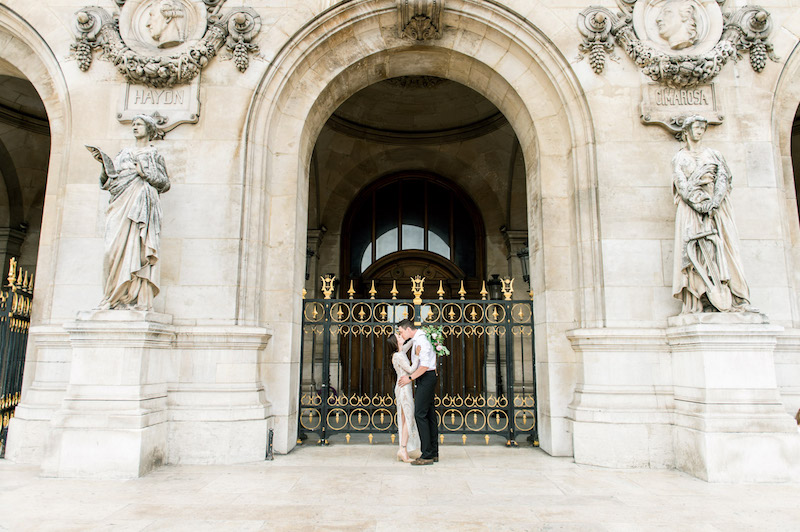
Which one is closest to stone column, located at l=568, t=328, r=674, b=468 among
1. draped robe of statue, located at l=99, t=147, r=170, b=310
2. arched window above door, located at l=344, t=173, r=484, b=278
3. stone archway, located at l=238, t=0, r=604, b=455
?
stone archway, located at l=238, t=0, r=604, b=455

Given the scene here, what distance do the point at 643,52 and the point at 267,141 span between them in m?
5.37

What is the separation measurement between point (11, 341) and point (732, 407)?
930cm

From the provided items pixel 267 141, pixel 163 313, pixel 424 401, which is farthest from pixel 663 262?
pixel 163 313

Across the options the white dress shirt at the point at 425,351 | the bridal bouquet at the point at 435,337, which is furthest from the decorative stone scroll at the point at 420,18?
the white dress shirt at the point at 425,351

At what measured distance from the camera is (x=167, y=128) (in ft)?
24.3

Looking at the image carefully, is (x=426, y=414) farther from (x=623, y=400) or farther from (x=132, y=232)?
(x=132, y=232)

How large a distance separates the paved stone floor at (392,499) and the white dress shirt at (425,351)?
1.19m

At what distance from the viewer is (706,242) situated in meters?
6.44

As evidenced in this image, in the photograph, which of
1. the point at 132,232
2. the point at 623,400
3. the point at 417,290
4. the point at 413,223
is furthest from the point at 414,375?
the point at 413,223

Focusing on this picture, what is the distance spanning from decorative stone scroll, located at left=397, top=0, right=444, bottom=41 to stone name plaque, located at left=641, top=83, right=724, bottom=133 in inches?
123

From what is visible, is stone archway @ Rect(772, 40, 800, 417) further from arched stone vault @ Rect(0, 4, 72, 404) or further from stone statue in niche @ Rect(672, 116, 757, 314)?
arched stone vault @ Rect(0, 4, 72, 404)

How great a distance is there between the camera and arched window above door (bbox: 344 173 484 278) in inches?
548

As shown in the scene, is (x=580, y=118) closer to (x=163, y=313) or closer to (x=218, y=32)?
(x=218, y=32)

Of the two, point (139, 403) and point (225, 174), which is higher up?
point (225, 174)
